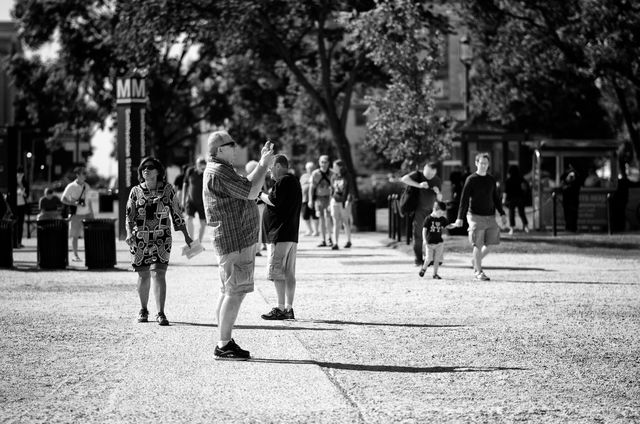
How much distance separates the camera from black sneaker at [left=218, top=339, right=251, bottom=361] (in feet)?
29.6

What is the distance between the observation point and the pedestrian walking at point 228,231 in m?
8.96

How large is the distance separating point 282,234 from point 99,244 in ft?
24.7

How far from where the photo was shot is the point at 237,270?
9.05m

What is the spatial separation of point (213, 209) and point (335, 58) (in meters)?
29.1

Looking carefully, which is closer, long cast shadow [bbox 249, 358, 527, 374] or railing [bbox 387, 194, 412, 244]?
long cast shadow [bbox 249, 358, 527, 374]

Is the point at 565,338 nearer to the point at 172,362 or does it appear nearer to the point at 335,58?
the point at 172,362

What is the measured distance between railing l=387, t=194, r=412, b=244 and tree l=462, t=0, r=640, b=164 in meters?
7.61

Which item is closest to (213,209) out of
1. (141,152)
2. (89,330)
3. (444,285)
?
(89,330)

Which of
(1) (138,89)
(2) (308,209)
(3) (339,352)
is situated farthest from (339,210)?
(3) (339,352)

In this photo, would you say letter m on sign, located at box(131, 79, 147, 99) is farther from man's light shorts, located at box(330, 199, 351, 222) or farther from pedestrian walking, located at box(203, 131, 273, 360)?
pedestrian walking, located at box(203, 131, 273, 360)

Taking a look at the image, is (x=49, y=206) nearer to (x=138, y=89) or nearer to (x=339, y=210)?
(x=339, y=210)

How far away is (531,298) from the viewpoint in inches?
535

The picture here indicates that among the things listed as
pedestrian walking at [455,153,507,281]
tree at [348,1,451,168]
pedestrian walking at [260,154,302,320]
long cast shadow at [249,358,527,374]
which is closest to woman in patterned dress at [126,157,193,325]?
pedestrian walking at [260,154,302,320]

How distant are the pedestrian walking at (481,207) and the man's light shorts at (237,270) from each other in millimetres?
7159
